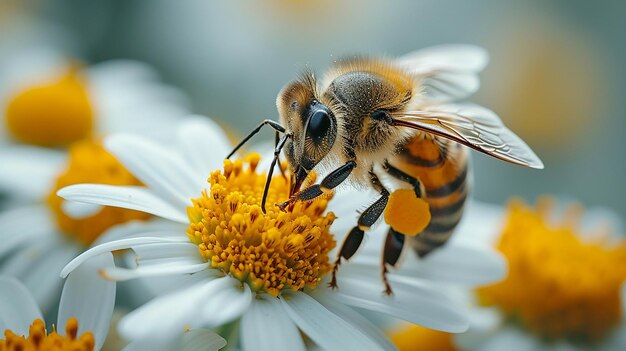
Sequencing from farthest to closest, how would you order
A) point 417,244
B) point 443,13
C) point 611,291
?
point 443,13, point 611,291, point 417,244

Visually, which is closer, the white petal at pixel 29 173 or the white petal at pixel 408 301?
the white petal at pixel 408 301

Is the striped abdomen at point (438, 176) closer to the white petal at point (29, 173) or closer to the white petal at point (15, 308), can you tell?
the white petal at point (15, 308)

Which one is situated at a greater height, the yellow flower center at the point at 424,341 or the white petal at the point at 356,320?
the white petal at the point at 356,320

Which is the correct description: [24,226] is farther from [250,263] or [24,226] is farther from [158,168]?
[250,263]

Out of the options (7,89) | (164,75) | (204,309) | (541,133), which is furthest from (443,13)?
(204,309)

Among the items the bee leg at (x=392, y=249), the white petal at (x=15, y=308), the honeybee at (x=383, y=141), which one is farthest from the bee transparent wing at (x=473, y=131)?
the white petal at (x=15, y=308)

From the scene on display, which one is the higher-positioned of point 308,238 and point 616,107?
point 308,238

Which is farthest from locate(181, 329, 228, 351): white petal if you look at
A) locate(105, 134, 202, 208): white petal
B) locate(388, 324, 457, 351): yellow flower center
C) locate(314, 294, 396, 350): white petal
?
locate(388, 324, 457, 351): yellow flower center

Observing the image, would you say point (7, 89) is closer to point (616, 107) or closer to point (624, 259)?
point (624, 259)
